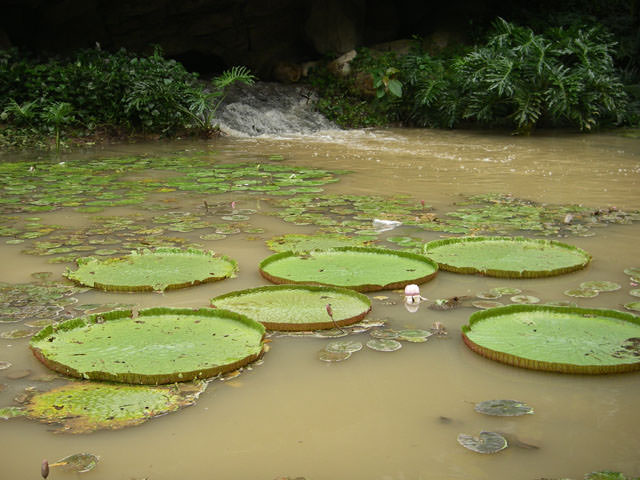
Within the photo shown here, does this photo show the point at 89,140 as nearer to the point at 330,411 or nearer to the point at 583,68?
the point at 583,68

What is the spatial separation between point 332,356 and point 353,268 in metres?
0.88

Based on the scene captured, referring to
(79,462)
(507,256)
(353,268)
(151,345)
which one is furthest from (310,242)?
(79,462)

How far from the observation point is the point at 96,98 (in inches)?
327

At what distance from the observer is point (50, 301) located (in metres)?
2.90

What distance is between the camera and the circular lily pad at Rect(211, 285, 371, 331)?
8.54 feet

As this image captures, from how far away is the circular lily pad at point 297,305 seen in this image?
8.54 ft

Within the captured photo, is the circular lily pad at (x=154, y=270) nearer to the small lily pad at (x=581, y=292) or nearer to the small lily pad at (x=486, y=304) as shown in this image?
the small lily pad at (x=486, y=304)

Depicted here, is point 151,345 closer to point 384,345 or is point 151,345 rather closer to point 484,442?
point 384,345

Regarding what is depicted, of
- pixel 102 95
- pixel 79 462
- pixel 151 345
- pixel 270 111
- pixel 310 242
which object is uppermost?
pixel 102 95

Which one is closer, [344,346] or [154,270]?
[344,346]

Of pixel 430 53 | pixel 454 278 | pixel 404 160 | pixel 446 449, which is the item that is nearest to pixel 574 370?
pixel 446 449

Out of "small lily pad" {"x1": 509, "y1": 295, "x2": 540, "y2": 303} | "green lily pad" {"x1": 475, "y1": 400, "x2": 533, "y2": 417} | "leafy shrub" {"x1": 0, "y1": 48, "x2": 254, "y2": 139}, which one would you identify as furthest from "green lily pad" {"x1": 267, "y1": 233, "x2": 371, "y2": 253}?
"leafy shrub" {"x1": 0, "y1": 48, "x2": 254, "y2": 139}

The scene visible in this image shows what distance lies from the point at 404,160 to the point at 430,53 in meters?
4.40

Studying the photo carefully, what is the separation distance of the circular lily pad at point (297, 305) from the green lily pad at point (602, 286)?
3.40ft
